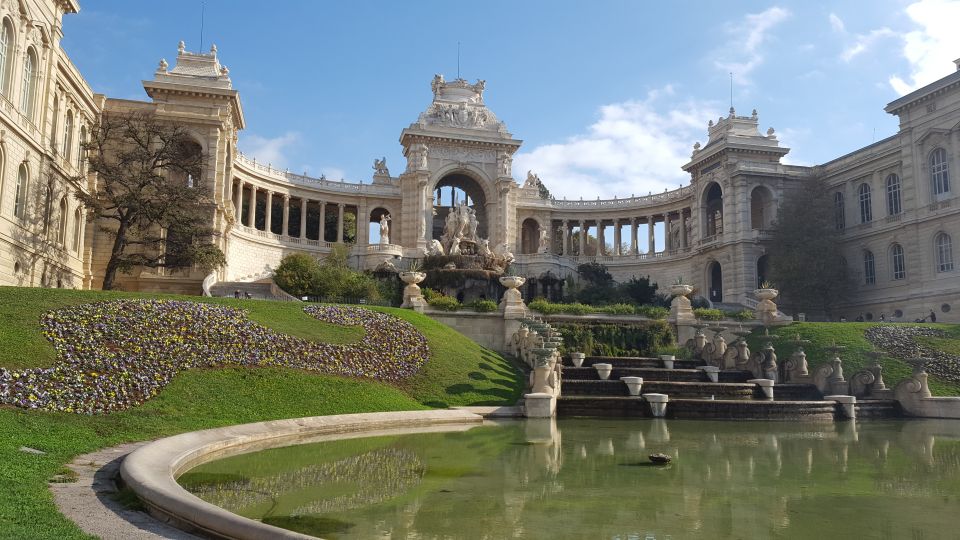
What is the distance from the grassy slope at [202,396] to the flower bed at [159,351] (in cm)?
50

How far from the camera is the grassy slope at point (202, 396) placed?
945cm

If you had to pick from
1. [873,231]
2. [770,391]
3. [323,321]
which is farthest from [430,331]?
[873,231]

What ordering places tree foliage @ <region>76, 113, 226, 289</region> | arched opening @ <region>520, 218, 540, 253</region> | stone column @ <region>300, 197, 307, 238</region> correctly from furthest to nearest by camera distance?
arched opening @ <region>520, 218, 540, 253</region> → stone column @ <region>300, 197, 307, 238</region> → tree foliage @ <region>76, 113, 226, 289</region>

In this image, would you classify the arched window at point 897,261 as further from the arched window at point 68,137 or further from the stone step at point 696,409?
the arched window at point 68,137

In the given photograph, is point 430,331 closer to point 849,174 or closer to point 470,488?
point 470,488

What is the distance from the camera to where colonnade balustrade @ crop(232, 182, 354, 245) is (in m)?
64.1

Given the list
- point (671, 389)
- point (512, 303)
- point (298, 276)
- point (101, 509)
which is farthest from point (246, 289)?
point (101, 509)

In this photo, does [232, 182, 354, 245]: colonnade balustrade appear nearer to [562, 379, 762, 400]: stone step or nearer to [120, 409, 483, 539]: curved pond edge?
[562, 379, 762, 400]: stone step

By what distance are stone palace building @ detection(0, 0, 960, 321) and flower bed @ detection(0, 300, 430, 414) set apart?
14.8 meters

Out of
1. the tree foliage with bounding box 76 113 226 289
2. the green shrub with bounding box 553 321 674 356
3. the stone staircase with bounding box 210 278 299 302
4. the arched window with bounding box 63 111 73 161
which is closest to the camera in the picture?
the tree foliage with bounding box 76 113 226 289

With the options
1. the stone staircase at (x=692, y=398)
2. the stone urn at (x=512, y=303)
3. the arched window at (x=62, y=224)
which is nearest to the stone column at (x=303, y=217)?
the arched window at (x=62, y=224)

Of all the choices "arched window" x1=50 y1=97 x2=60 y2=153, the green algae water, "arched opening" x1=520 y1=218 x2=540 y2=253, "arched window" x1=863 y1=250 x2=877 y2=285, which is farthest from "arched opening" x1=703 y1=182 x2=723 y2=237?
"arched window" x1=50 y1=97 x2=60 y2=153

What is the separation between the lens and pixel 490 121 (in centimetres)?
7469

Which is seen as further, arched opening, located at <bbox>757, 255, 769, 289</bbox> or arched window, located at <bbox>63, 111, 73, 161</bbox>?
arched opening, located at <bbox>757, 255, 769, 289</bbox>
